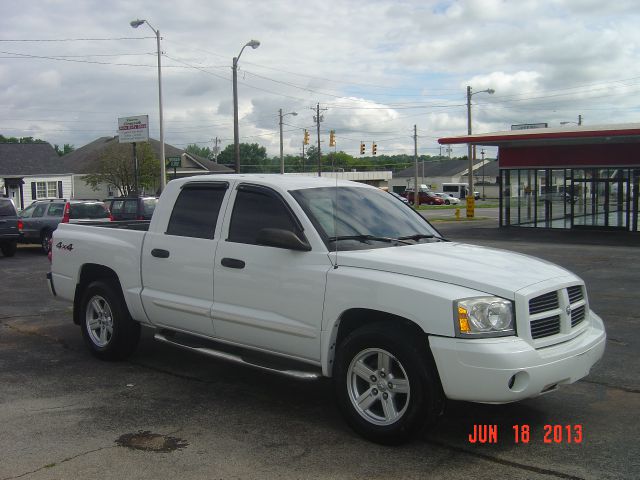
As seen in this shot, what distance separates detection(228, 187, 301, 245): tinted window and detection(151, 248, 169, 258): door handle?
2.57 feet

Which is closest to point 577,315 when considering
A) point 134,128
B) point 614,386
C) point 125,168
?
point 614,386

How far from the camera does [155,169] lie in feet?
158

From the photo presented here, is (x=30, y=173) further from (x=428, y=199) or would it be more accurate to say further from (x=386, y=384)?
(x=428, y=199)

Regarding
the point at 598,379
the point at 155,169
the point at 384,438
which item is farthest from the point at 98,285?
the point at 155,169

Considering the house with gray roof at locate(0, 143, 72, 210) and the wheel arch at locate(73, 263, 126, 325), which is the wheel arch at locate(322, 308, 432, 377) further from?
the house with gray roof at locate(0, 143, 72, 210)

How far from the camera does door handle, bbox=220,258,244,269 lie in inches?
219

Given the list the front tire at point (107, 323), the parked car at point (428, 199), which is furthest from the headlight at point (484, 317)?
the parked car at point (428, 199)

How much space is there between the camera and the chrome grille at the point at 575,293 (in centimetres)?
495

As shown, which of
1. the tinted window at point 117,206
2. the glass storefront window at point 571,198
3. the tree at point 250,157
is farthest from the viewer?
the tree at point 250,157

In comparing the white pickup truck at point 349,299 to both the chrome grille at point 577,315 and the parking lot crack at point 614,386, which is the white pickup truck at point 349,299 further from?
the parking lot crack at point 614,386

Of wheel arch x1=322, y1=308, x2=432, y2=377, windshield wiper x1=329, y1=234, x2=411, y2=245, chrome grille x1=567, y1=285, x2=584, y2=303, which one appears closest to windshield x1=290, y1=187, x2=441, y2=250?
Answer: windshield wiper x1=329, y1=234, x2=411, y2=245

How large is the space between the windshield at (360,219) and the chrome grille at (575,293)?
1257 millimetres

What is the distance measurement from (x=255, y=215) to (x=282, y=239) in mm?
732

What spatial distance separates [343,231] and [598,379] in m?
2.83
